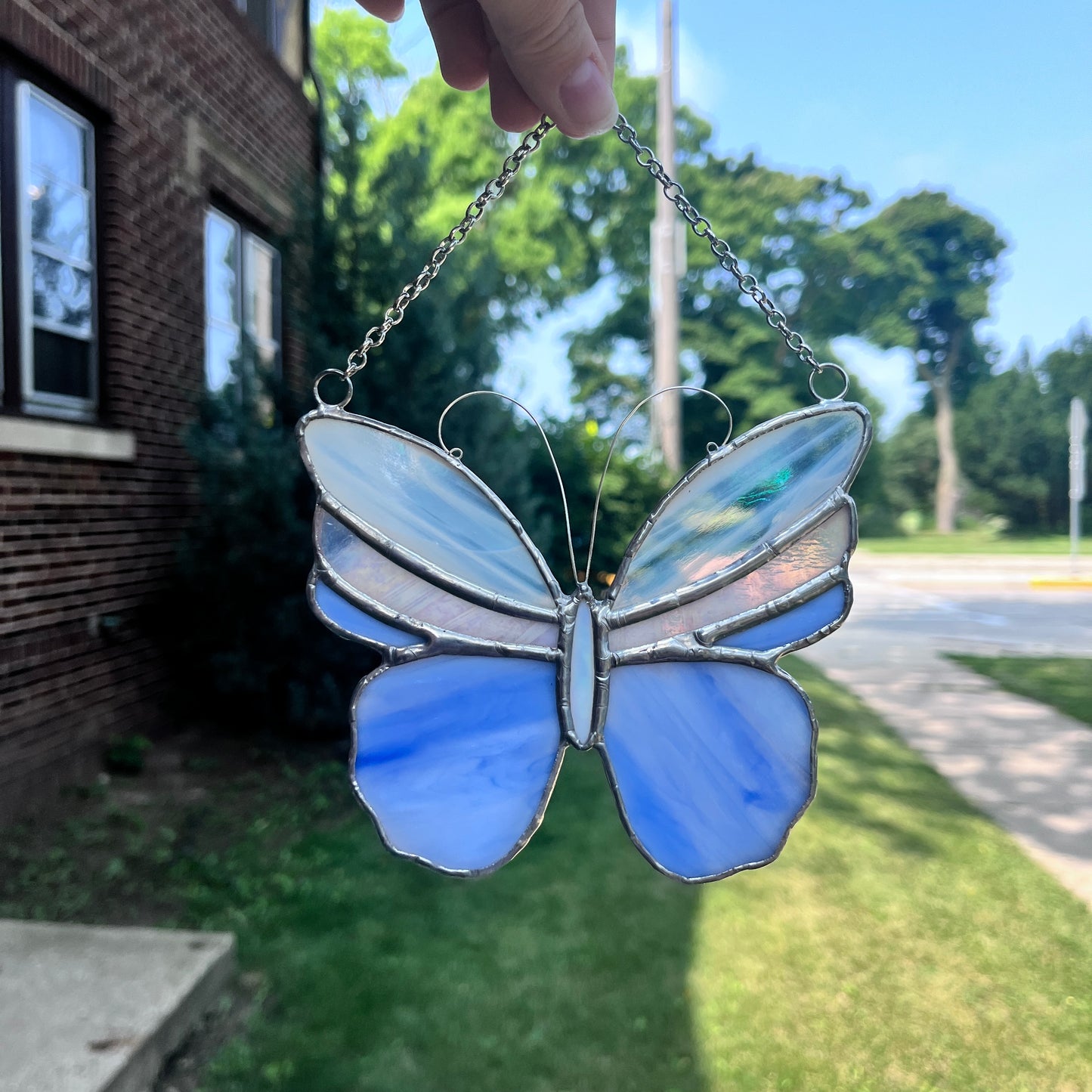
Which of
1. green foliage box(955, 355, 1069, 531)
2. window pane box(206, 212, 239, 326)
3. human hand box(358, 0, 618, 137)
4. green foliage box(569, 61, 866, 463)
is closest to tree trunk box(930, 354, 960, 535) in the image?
green foliage box(955, 355, 1069, 531)

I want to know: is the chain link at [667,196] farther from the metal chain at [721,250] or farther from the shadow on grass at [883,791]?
the shadow on grass at [883,791]

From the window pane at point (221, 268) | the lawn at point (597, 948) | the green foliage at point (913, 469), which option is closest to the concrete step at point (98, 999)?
the lawn at point (597, 948)

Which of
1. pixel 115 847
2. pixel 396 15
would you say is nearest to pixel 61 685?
pixel 115 847

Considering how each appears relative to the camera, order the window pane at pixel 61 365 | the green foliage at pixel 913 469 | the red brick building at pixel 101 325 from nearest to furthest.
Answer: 1. the red brick building at pixel 101 325
2. the window pane at pixel 61 365
3. the green foliage at pixel 913 469

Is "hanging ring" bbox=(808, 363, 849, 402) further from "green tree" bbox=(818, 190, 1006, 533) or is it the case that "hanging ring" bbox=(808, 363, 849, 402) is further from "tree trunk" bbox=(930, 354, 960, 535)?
"tree trunk" bbox=(930, 354, 960, 535)

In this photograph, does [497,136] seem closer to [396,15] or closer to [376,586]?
[396,15]

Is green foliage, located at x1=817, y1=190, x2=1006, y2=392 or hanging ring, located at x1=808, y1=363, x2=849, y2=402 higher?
green foliage, located at x1=817, y1=190, x2=1006, y2=392

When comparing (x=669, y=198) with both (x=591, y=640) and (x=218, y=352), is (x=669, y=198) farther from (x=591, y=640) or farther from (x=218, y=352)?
(x=218, y=352)
